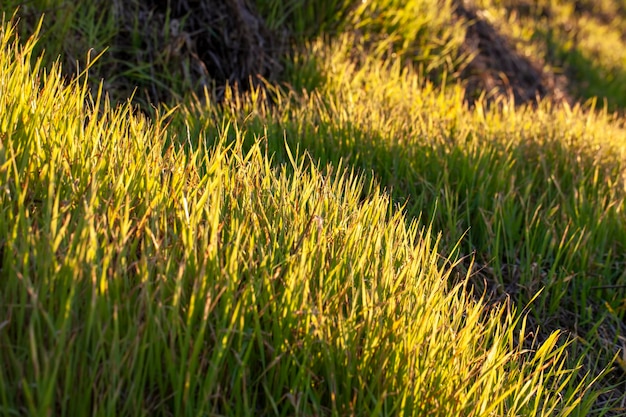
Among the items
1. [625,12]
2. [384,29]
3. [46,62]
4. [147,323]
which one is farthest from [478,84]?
[625,12]

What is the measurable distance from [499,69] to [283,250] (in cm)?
379

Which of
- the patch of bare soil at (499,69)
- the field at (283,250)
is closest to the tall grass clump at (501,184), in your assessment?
the field at (283,250)

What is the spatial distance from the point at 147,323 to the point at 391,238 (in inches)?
27.8

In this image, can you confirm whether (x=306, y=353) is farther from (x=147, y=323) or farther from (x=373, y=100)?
(x=373, y=100)

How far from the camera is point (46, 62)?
9.25 feet

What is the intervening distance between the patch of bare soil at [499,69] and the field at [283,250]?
1.17 meters

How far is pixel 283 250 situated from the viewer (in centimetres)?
166

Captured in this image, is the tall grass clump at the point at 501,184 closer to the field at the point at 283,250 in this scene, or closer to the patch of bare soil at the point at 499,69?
the field at the point at 283,250

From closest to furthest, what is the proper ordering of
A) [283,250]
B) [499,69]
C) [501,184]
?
1. [283,250]
2. [501,184]
3. [499,69]

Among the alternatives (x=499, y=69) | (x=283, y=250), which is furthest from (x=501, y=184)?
(x=499, y=69)

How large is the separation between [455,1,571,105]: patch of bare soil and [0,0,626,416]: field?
3.85 ft

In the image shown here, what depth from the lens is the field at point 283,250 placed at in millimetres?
1314

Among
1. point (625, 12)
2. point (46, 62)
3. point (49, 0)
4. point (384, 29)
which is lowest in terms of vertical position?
point (46, 62)

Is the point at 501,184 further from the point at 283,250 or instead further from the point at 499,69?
the point at 499,69
